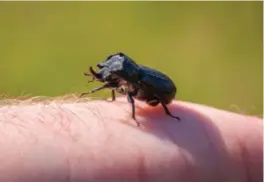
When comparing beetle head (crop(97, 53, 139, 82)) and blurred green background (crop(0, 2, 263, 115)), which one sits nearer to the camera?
beetle head (crop(97, 53, 139, 82))

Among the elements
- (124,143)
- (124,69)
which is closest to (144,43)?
(124,69)

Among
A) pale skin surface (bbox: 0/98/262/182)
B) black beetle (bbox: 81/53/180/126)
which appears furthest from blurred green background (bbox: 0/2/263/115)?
pale skin surface (bbox: 0/98/262/182)

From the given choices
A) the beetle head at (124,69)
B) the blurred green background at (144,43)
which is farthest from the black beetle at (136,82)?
the blurred green background at (144,43)

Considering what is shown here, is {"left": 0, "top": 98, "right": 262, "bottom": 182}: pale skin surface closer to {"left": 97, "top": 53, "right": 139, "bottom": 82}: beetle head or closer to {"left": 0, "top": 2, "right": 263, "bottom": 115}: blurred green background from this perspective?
{"left": 97, "top": 53, "right": 139, "bottom": 82}: beetle head

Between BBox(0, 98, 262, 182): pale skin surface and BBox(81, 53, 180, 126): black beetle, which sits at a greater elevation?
BBox(81, 53, 180, 126): black beetle

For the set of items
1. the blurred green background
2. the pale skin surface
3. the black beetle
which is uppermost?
the black beetle

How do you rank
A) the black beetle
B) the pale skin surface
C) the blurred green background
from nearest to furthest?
the pale skin surface
the black beetle
the blurred green background

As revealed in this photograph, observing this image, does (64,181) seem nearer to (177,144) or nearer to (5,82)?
(177,144)

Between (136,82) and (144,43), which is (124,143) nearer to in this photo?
(136,82)
